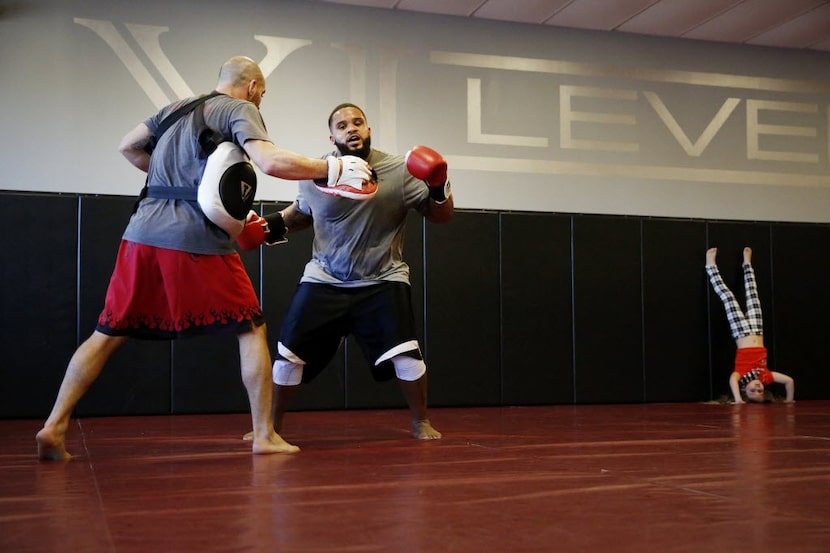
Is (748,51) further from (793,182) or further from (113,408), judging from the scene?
(113,408)

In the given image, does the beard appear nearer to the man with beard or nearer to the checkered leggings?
the man with beard

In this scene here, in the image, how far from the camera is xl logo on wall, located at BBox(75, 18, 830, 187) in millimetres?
6387

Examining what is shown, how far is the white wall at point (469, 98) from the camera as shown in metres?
5.74

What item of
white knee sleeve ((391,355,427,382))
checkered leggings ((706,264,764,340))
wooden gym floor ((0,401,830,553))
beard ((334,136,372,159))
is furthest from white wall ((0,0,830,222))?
white knee sleeve ((391,355,427,382))

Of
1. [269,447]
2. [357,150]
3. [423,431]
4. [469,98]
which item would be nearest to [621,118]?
[469,98]

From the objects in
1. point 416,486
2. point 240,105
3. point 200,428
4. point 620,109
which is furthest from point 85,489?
point 620,109

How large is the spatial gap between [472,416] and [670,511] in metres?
3.51

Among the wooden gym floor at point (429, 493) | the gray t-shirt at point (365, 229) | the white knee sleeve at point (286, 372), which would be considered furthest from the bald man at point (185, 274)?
the gray t-shirt at point (365, 229)

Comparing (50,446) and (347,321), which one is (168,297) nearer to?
(50,446)

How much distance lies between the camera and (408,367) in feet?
12.1

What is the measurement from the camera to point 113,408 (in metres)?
5.67

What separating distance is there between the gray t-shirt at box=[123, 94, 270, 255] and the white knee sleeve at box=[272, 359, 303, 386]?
2.38 feet

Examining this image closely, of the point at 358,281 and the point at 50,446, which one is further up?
the point at 358,281

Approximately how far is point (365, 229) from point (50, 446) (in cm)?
150
